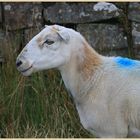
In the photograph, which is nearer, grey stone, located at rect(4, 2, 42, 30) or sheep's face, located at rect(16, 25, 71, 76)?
sheep's face, located at rect(16, 25, 71, 76)

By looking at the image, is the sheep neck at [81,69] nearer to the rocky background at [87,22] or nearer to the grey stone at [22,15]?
the rocky background at [87,22]

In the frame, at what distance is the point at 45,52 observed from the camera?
5551mm

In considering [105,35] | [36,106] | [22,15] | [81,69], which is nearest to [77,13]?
[105,35]

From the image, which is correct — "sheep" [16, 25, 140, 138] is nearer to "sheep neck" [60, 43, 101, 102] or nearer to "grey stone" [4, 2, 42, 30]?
"sheep neck" [60, 43, 101, 102]

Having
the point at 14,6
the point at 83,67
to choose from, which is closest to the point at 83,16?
the point at 14,6

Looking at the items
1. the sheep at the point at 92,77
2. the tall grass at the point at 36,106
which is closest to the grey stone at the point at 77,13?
the tall grass at the point at 36,106

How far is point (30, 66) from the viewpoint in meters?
5.50

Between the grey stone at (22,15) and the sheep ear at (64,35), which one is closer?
the sheep ear at (64,35)

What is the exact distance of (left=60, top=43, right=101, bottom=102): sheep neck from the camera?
5.65m

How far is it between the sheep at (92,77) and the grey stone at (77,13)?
166cm

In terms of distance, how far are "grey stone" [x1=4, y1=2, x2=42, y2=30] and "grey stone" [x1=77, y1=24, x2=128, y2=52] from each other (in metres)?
0.51

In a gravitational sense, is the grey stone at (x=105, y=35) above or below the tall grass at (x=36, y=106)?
above

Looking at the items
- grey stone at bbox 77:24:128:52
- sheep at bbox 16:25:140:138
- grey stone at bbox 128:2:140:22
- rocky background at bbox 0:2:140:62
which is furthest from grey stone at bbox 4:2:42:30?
sheep at bbox 16:25:140:138

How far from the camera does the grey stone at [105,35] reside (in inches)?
286
